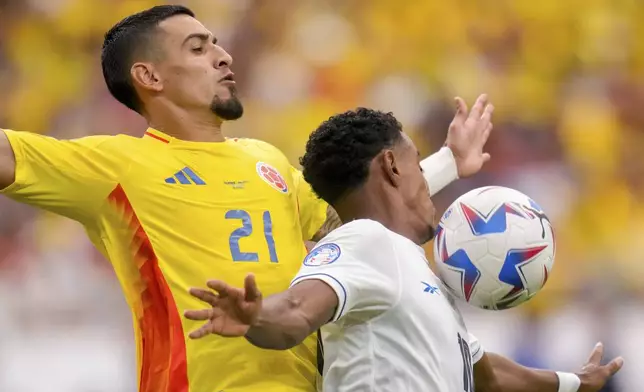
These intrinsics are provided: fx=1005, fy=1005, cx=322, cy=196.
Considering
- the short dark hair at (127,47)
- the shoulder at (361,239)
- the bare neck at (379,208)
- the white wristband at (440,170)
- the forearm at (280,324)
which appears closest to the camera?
the forearm at (280,324)

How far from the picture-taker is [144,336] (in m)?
3.08

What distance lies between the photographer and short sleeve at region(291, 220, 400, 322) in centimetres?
245

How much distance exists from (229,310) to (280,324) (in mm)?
149

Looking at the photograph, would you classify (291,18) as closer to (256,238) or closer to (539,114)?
(539,114)

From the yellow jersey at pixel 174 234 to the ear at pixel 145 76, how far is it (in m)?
0.24

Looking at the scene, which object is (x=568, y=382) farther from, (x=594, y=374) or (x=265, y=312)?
(x=265, y=312)

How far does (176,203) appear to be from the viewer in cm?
310

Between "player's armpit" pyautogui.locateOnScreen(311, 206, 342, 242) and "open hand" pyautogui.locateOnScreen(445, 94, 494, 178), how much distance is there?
21.6 inches

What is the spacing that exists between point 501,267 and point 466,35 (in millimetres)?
4570

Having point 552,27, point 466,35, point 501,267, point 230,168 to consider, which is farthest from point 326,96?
point 501,267

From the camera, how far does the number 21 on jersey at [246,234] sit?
305cm

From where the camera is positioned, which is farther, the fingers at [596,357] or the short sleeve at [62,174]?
the fingers at [596,357]

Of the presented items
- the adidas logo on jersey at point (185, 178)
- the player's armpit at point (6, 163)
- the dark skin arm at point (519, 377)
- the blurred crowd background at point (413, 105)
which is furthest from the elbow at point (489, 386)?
the blurred crowd background at point (413, 105)

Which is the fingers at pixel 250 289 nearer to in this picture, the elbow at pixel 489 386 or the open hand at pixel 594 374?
the elbow at pixel 489 386
